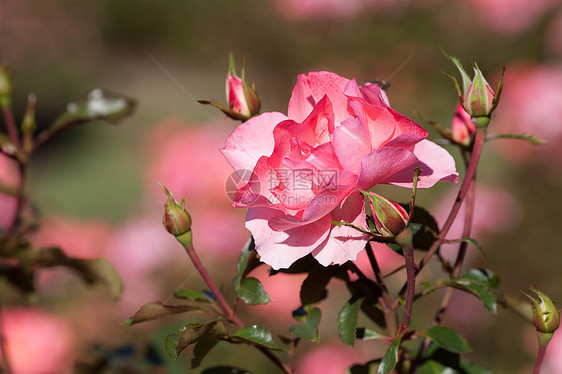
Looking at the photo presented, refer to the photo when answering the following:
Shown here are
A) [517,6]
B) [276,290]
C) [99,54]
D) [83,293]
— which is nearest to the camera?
[276,290]

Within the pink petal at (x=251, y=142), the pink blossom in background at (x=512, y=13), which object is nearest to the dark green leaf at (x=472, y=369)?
the pink petal at (x=251, y=142)

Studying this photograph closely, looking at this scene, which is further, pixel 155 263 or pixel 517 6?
pixel 517 6

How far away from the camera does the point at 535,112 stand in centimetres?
167

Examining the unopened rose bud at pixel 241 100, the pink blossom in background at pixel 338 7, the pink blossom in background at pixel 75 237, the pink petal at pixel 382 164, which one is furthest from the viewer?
the pink blossom in background at pixel 338 7

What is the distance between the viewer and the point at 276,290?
1308mm

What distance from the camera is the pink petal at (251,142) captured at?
0.37 meters

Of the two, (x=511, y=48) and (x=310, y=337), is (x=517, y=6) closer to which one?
(x=511, y=48)

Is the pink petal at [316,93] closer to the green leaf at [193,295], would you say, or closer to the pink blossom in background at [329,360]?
the green leaf at [193,295]

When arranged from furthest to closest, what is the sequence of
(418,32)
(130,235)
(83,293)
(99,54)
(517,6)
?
(99,54) → (418,32) → (517,6) → (83,293) → (130,235)

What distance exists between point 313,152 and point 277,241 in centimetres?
6

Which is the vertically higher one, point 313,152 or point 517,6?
point 313,152

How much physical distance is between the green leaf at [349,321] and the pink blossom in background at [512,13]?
2.05m

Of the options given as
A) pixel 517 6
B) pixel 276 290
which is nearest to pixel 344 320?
pixel 276 290

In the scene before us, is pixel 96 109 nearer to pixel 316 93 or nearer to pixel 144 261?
pixel 316 93
